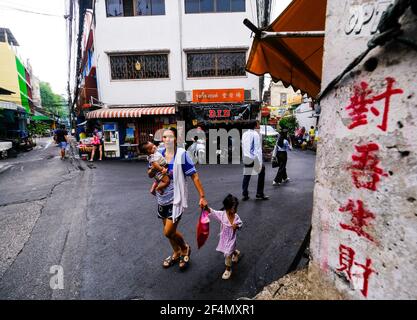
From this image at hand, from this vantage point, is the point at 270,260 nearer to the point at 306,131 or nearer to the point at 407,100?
the point at 407,100

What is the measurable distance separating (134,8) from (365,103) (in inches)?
573

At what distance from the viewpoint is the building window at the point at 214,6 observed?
1255cm

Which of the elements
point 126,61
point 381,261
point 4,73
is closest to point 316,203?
point 381,261

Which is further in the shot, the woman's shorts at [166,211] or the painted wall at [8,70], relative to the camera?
the painted wall at [8,70]

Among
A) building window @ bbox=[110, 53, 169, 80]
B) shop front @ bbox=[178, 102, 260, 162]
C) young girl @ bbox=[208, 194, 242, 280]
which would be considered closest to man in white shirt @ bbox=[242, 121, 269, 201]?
young girl @ bbox=[208, 194, 242, 280]

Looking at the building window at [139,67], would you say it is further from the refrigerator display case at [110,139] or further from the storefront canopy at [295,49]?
the storefront canopy at [295,49]

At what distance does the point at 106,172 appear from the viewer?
962cm

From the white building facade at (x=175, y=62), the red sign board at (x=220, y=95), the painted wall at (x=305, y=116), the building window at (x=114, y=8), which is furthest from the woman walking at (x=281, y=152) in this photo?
the painted wall at (x=305, y=116)

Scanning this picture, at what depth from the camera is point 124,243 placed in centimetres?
389

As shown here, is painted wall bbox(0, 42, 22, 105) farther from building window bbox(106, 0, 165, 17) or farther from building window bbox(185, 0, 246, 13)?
building window bbox(185, 0, 246, 13)

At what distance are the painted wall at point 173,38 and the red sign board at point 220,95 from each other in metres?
0.32

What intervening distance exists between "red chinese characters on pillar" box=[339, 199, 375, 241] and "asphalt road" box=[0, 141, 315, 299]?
1627mm

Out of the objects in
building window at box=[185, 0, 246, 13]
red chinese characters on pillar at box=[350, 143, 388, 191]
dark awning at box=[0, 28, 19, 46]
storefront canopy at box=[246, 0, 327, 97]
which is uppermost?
dark awning at box=[0, 28, 19, 46]

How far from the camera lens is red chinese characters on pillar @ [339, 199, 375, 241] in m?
1.45
